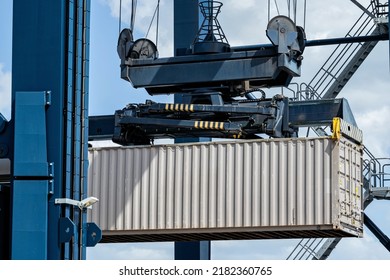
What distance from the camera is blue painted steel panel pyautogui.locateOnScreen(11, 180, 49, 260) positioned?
21969 mm

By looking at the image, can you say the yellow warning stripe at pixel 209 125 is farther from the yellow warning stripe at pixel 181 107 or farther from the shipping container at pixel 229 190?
the shipping container at pixel 229 190

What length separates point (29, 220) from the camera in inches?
875

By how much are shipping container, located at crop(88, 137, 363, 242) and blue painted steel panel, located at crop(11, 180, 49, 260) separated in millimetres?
6319

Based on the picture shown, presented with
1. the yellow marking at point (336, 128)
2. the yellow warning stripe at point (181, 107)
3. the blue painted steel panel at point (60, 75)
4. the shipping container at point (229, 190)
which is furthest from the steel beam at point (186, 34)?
the blue painted steel panel at point (60, 75)

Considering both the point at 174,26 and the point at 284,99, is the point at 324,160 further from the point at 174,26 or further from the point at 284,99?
the point at 174,26

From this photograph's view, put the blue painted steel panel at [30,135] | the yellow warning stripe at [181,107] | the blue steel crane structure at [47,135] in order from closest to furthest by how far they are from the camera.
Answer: the blue steel crane structure at [47,135]
the blue painted steel panel at [30,135]
the yellow warning stripe at [181,107]

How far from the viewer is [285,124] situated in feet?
96.1

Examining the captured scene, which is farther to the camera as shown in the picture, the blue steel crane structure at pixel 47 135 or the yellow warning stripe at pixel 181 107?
the yellow warning stripe at pixel 181 107

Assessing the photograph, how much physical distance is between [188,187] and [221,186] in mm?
893

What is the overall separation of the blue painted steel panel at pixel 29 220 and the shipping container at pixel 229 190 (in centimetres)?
632

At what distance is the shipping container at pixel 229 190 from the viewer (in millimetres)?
26703

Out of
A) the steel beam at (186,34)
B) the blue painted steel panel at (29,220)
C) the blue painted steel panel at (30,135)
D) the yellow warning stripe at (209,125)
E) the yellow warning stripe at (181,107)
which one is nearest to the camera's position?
the blue painted steel panel at (29,220)

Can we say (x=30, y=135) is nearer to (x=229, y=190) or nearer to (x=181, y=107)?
(x=229, y=190)

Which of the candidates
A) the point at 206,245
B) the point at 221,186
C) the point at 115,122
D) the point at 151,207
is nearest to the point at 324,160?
the point at 221,186
